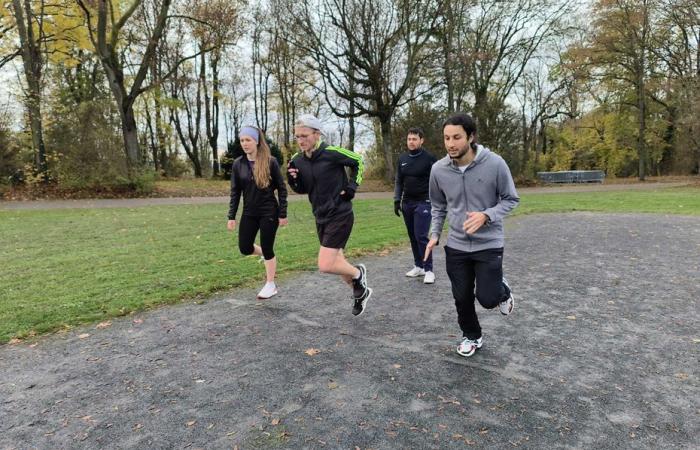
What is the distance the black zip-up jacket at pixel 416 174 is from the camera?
647cm

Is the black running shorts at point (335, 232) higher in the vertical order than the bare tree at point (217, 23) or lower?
lower

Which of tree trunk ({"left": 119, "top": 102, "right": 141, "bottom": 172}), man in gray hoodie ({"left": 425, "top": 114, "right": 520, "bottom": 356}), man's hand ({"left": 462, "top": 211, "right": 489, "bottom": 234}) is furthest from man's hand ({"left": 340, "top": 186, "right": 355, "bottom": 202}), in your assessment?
tree trunk ({"left": 119, "top": 102, "right": 141, "bottom": 172})

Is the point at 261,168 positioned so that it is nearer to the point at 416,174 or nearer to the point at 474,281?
the point at 416,174

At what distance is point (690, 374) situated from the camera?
11.7 ft

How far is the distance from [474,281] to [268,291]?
299cm

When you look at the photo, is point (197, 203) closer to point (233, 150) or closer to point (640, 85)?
point (233, 150)

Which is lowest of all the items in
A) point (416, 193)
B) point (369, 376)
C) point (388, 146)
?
point (369, 376)

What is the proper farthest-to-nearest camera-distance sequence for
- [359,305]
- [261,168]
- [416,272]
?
[416,272] < [261,168] < [359,305]

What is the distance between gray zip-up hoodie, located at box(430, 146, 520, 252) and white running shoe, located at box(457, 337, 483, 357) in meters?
0.86

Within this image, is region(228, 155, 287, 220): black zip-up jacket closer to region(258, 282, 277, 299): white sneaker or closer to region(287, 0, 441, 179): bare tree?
region(258, 282, 277, 299): white sneaker

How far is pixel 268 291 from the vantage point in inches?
236

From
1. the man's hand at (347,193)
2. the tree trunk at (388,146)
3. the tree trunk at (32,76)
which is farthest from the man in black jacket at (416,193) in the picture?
the tree trunk at (388,146)

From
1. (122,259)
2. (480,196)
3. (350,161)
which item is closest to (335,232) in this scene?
(350,161)

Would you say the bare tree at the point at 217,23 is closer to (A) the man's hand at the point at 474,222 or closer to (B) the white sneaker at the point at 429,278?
(B) the white sneaker at the point at 429,278
